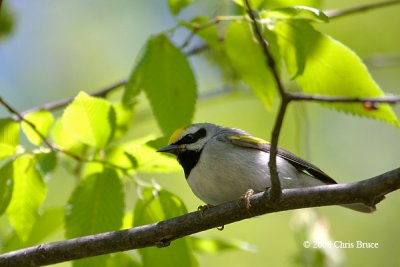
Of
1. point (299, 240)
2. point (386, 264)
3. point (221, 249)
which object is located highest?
point (221, 249)

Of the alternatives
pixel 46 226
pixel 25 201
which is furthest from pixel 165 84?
pixel 46 226

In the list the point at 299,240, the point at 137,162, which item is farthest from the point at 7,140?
the point at 299,240

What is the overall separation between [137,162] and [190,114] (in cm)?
36

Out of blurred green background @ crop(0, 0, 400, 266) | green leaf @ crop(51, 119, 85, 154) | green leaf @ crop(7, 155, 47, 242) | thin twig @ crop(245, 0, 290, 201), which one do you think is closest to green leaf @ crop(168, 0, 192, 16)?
thin twig @ crop(245, 0, 290, 201)

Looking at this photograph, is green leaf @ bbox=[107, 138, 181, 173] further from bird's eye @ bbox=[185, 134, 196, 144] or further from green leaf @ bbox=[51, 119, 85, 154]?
bird's eye @ bbox=[185, 134, 196, 144]

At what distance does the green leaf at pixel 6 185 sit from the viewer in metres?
2.86

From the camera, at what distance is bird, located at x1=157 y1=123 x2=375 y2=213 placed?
3314 millimetres

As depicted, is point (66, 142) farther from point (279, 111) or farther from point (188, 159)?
point (279, 111)

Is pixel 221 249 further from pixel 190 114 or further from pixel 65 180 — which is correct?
pixel 65 180

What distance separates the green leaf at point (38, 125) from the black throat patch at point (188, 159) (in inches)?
33.3

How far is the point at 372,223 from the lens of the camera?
7500 millimetres

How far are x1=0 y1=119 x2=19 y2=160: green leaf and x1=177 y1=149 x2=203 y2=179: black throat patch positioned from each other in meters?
0.99

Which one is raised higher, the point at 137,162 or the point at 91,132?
the point at 91,132

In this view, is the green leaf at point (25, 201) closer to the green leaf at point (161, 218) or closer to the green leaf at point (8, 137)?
the green leaf at point (8, 137)
